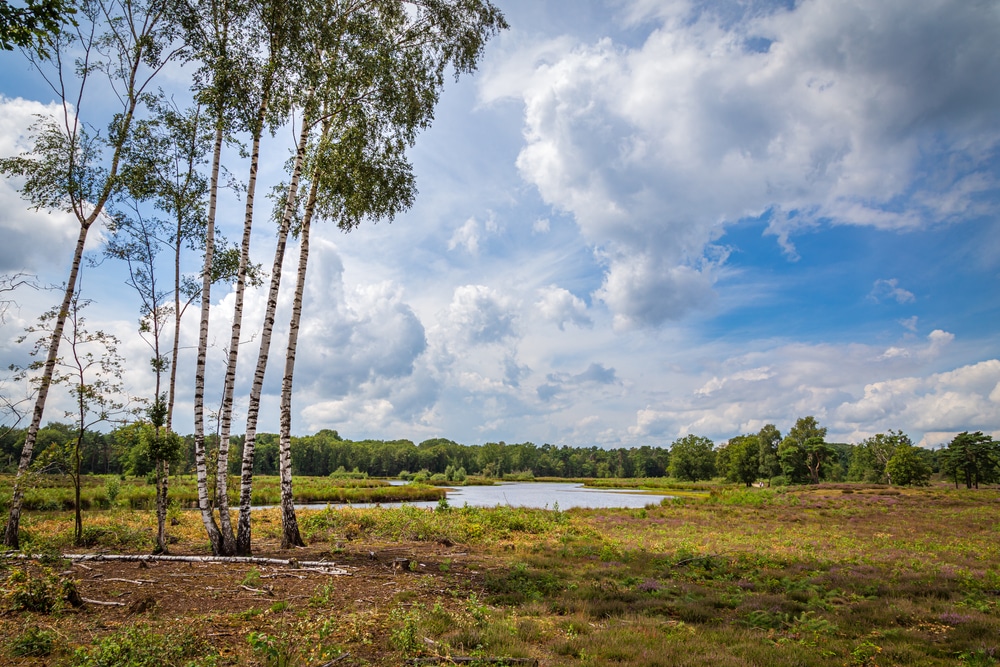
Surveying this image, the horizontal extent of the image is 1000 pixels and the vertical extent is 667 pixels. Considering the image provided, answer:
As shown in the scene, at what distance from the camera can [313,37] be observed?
1570 centimetres

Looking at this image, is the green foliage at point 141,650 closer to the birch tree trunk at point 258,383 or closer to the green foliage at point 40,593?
the green foliage at point 40,593

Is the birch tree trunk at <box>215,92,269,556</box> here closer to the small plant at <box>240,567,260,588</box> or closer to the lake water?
the small plant at <box>240,567,260,588</box>

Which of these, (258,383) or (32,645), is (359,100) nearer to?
(258,383)

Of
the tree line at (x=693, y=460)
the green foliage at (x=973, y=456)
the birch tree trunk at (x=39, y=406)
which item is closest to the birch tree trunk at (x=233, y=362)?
the birch tree trunk at (x=39, y=406)

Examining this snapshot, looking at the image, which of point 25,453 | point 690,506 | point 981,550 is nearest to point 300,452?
point 690,506

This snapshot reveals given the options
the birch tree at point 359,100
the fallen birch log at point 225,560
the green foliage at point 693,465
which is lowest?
the green foliage at point 693,465

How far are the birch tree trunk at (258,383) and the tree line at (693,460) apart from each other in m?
43.6

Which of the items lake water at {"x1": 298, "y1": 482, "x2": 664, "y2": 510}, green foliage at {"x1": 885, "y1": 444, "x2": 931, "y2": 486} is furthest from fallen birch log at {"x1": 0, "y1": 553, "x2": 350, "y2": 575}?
green foliage at {"x1": 885, "y1": 444, "x2": 931, "y2": 486}

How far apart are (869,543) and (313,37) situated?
102ft

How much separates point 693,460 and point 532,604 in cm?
11545

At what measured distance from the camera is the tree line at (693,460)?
80625mm

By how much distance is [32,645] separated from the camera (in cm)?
630

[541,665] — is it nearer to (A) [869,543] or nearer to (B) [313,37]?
(B) [313,37]

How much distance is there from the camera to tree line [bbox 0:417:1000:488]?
265ft
